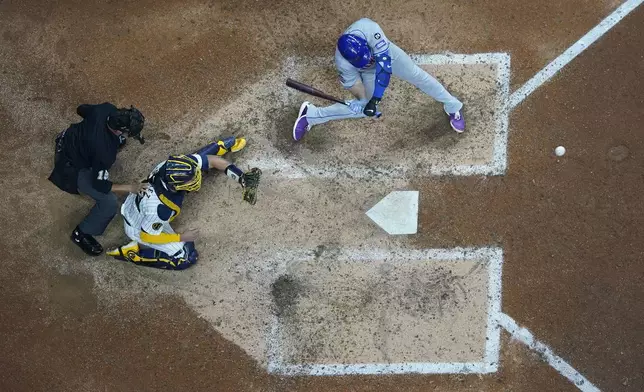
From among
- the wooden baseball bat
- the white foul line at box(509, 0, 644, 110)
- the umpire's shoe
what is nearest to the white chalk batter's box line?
the white foul line at box(509, 0, 644, 110)

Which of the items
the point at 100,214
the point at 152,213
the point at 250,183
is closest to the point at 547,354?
the point at 250,183

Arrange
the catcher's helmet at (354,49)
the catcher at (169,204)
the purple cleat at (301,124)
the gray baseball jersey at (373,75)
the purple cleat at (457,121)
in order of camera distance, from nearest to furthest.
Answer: the catcher's helmet at (354,49), the gray baseball jersey at (373,75), the catcher at (169,204), the purple cleat at (457,121), the purple cleat at (301,124)

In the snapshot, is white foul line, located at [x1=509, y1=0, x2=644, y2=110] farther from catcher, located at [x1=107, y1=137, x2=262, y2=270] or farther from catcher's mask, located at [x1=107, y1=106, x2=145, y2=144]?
catcher's mask, located at [x1=107, y1=106, x2=145, y2=144]

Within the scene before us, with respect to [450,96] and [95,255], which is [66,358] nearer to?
[95,255]

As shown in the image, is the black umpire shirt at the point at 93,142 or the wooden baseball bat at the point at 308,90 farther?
the wooden baseball bat at the point at 308,90

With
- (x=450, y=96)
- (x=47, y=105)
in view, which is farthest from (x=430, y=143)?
(x=47, y=105)

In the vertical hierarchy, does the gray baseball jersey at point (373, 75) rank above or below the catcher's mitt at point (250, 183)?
above

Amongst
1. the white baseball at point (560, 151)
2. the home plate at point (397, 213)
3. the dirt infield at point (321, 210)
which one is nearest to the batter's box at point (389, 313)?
the dirt infield at point (321, 210)

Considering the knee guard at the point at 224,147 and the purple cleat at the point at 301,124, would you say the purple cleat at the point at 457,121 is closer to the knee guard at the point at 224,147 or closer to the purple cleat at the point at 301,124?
the purple cleat at the point at 301,124
